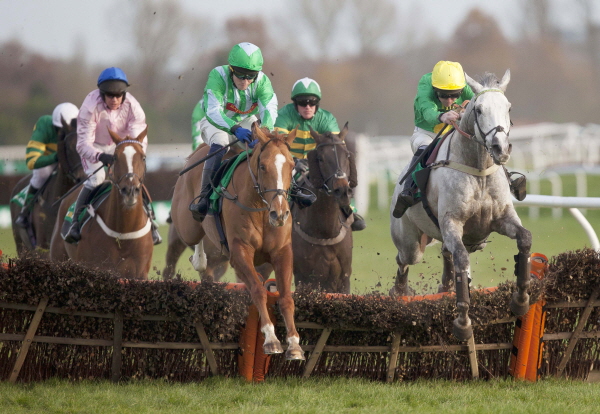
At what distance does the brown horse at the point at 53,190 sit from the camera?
7.52m

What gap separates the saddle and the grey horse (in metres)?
2.71

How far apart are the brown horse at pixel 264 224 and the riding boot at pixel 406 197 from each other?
3.44 ft

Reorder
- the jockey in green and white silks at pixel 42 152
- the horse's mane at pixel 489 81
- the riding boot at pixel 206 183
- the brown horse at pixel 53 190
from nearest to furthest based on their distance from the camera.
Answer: the horse's mane at pixel 489 81 → the riding boot at pixel 206 183 → the brown horse at pixel 53 190 → the jockey in green and white silks at pixel 42 152

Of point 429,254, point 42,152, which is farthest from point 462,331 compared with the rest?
point 429,254

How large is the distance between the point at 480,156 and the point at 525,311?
102 cm

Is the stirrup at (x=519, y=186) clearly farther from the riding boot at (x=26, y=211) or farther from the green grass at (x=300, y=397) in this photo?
the riding boot at (x=26, y=211)

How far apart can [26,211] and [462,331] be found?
5.17m

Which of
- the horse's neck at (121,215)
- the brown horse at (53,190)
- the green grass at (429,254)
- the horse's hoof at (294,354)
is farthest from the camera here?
the green grass at (429,254)

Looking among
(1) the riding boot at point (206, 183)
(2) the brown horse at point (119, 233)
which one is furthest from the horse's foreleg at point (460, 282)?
(2) the brown horse at point (119, 233)

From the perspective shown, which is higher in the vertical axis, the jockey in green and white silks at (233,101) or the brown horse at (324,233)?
the jockey in green and white silks at (233,101)

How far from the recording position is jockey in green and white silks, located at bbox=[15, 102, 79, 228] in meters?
8.02

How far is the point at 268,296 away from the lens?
15.3ft

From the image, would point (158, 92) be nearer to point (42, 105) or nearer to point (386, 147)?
point (42, 105)

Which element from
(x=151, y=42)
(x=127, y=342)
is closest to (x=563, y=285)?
(x=127, y=342)
